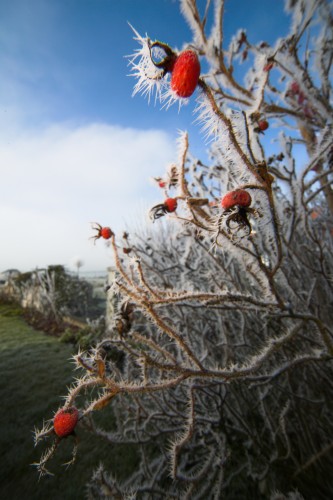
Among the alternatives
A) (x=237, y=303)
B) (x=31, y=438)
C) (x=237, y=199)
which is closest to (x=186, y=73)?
(x=237, y=199)

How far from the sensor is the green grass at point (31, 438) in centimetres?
240

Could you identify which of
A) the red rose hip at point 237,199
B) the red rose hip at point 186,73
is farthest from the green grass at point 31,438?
the red rose hip at point 186,73

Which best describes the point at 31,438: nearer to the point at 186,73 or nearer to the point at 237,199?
the point at 237,199

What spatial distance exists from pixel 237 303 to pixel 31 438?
3.41m

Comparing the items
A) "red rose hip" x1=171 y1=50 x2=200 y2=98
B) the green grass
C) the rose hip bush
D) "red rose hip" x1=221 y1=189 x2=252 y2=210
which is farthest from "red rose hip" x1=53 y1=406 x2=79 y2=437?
the green grass

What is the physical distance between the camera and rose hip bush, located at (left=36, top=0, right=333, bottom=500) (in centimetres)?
74

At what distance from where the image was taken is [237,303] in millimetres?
1036

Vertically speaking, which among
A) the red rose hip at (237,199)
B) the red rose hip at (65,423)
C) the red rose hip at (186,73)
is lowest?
the red rose hip at (65,423)

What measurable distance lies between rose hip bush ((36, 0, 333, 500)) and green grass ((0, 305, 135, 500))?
10.4 inches

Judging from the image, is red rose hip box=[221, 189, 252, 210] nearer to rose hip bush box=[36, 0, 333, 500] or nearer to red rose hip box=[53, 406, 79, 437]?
rose hip bush box=[36, 0, 333, 500]

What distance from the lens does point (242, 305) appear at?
1.02 meters

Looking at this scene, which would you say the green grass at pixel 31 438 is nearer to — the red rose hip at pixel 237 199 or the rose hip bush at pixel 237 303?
the rose hip bush at pixel 237 303

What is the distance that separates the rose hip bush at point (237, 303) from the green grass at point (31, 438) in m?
0.26

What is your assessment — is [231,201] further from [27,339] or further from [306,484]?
[27,339]
